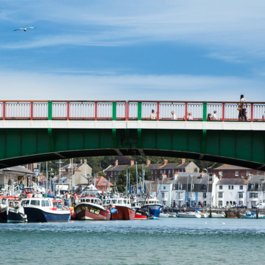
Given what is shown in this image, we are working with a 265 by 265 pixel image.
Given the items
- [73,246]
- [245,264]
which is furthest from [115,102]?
[245,264]

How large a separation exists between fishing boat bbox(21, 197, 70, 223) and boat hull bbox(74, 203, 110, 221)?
71.4 ft

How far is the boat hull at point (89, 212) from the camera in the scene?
150000 mm

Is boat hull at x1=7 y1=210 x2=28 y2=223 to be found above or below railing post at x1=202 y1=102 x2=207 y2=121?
below

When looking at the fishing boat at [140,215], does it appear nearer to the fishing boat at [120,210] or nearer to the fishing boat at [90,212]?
the fishing boat at [120,210]

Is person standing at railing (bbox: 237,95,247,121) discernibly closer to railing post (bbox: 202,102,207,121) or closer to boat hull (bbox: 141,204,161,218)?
railing post (bbox: 202,102,207,121)

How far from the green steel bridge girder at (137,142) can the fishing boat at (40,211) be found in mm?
42565

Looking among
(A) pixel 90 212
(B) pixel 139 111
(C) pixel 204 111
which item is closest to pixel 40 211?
(A) pixel 90 212

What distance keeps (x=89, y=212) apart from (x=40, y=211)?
2774 centimetres

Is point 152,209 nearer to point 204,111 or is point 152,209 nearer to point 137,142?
point 137,142

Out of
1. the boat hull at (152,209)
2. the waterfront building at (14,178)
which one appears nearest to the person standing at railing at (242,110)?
the waterfront building at (14,178)

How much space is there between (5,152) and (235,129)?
17882 mm

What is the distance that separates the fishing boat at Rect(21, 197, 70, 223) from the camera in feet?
406

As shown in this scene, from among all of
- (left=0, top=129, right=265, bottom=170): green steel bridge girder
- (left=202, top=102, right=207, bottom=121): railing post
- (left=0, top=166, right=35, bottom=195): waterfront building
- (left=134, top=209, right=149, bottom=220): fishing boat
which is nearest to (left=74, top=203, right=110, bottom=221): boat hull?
(left=0, top=166, right=35, bottom=195): waterfront building

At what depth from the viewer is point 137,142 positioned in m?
81.2
